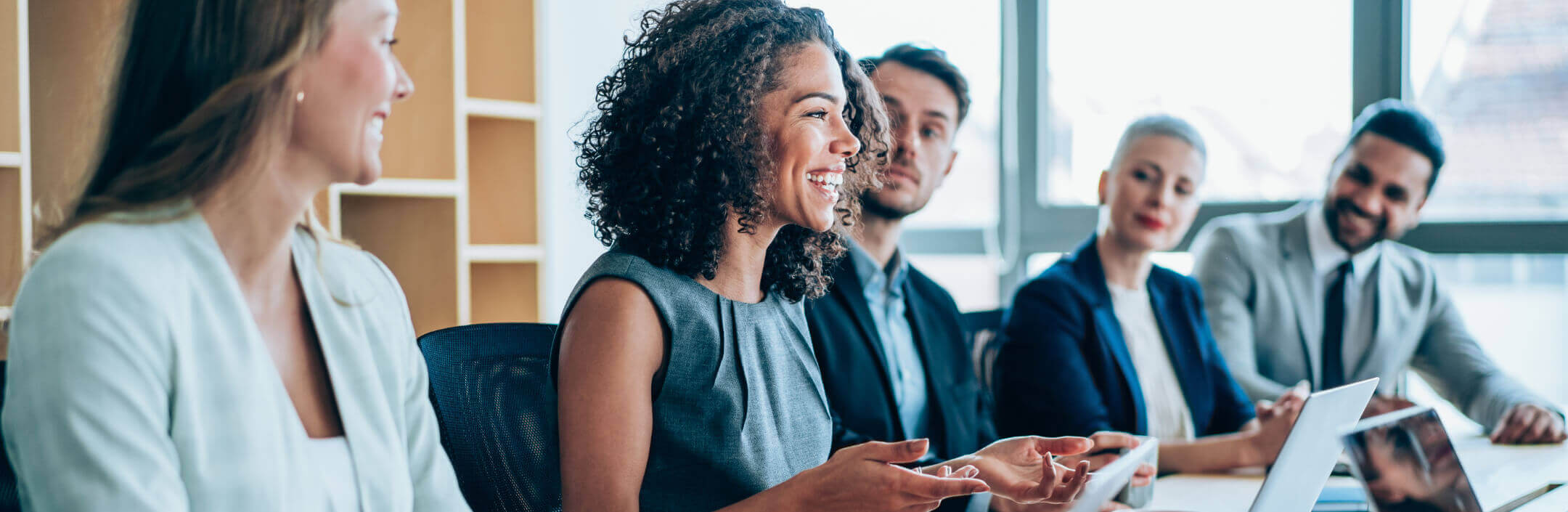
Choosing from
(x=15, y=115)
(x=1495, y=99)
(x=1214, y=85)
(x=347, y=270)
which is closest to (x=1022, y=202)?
(x=1214, y=85)

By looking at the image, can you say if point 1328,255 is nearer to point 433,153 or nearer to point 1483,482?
point 1483,482

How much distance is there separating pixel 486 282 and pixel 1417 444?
7.61ft

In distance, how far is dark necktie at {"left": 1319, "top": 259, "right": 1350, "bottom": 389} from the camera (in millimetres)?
2691

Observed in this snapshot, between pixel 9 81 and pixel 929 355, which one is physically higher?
pixel 9 81

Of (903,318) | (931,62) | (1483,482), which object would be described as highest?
(931,62)

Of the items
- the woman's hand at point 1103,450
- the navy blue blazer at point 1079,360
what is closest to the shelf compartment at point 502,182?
the navy blue blazer at point 1079,360

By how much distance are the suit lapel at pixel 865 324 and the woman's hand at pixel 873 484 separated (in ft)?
2.19

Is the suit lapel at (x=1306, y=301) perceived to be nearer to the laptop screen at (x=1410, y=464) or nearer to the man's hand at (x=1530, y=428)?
the man's hand at (x=1530, y=428)

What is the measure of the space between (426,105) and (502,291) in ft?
1.90

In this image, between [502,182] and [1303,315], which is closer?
[1303,315]

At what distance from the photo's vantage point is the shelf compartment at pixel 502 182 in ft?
9.38

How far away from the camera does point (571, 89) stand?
3.23 meters

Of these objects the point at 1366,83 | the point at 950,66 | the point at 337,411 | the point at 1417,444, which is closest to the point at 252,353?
the point at 337,411

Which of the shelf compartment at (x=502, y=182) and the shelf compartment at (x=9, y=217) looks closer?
the shelf compartment at (x=9, y=217)
